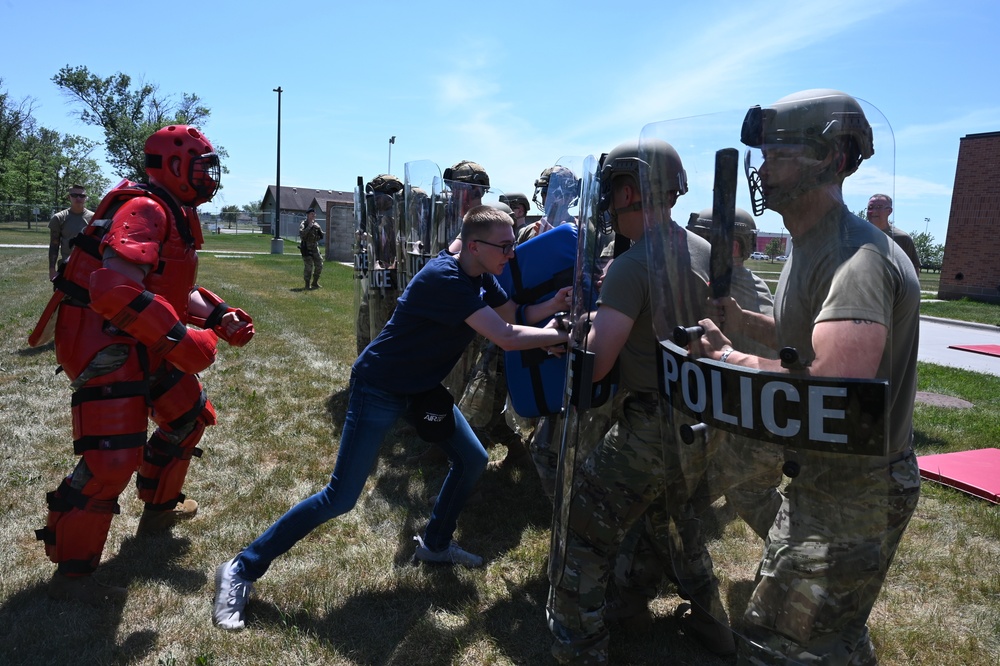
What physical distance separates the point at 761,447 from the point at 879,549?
393mm

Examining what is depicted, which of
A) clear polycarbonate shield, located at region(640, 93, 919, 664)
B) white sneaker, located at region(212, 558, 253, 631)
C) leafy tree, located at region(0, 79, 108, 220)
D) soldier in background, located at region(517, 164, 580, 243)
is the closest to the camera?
clear polycarbonate shield, located at region(640, 93, 919, 664)

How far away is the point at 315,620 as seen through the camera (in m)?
3.15

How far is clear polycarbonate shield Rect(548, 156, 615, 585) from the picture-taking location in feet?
7.91

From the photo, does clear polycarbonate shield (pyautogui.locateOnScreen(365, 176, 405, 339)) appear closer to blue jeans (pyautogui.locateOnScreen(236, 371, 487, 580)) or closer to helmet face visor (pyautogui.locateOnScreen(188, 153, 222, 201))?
helmet face visor (pyautogui.locateOnScreen(188, 153, 222, 201))

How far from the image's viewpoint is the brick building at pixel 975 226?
74.5 feet

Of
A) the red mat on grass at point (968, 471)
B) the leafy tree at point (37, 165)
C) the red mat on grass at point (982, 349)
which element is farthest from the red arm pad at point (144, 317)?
the leafy tree at point (37, 165)

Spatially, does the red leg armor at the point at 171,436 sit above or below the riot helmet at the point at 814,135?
below

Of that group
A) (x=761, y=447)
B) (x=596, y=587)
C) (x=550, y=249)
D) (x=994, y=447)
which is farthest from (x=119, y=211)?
(x=994, y=447)

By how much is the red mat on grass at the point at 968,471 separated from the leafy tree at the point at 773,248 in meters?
3.90

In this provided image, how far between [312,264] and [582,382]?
52.3ft

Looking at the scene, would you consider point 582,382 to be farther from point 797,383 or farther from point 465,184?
point 465,184

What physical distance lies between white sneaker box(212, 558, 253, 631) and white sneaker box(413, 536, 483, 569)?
0.86 m

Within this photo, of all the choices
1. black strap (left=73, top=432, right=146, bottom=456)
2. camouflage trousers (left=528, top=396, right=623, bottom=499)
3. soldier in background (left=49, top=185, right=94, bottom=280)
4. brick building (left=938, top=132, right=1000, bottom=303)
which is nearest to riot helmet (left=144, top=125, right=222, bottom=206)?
black strap (left=73, top=432, right=146, bottom=456)

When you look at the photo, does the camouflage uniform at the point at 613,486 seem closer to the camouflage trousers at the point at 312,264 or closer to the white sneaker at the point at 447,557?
the white sneaker at the point at 447,557
